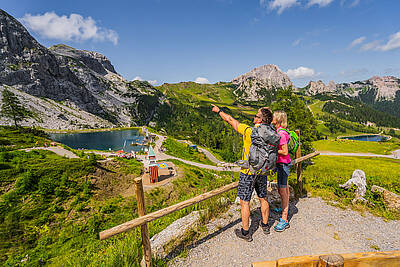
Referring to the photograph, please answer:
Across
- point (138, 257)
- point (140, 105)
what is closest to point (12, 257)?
point (138, 257)

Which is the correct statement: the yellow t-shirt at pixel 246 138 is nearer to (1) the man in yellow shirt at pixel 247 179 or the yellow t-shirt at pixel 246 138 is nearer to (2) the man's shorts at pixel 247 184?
(1) the man in yellow shirt at pixel 247 179

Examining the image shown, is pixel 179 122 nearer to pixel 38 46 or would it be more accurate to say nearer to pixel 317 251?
pixel 38 46

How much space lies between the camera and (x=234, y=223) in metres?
6.48

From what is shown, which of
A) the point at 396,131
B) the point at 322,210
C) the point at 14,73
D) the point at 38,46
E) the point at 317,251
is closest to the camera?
the point at 317,251

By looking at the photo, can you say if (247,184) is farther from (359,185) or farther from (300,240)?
(359,185)

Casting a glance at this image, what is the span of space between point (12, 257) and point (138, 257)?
27.4ft

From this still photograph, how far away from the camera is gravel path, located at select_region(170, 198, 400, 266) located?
16.0ft

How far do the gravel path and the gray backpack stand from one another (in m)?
2.33

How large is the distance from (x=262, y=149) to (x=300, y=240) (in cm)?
337

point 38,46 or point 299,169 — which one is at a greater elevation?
point 38,46

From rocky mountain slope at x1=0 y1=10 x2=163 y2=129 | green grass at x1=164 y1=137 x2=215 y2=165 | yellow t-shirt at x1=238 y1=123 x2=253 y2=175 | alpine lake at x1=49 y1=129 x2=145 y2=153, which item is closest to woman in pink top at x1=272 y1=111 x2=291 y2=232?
yellow t-shirt at x1=238 y1=123 x2=253 y2=175

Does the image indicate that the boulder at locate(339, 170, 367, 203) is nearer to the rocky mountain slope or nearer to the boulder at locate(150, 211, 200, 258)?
the boulder at locate(150, 211, 200, 258)

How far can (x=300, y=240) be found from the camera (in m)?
5.45

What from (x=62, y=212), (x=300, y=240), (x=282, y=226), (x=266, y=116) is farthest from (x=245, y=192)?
(x=62, y=212)
